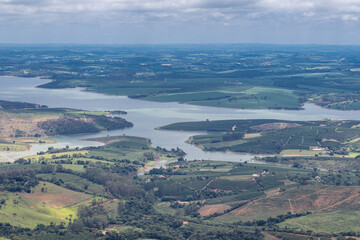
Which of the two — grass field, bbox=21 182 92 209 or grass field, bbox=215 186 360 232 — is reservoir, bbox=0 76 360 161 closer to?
grass field, bbox=21 182 92 209

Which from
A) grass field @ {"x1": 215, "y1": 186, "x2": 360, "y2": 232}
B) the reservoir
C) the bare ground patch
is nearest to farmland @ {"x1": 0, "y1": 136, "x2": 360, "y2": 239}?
the bare ground patch

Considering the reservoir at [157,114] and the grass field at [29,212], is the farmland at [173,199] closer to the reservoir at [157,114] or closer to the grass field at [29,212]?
the grass field at [29,212]

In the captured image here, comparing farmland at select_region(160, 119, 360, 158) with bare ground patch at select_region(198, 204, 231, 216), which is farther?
farmland at select_region(160, 119, 360, 158)

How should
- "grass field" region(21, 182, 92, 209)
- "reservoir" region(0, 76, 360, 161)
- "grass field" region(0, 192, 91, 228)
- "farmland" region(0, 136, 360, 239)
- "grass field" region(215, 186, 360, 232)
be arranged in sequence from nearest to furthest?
"farmland" region(0, 136, 360, 239), "grass field" region(0, 192, 91, 228), "grass field" region(215, 186, 360, 232), "grass field" region(21, 182, 92, 209), "reservoir" region(0, 76, 360, 161)

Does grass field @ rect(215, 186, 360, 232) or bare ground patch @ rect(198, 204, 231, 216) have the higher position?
grass field @ rect(215, 186, 360, 232)

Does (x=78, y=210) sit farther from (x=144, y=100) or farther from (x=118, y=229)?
(x=144, y=100)

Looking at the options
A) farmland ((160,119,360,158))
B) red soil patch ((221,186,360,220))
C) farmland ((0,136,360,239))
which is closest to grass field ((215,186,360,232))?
red soil patch ((221,186,360,220))

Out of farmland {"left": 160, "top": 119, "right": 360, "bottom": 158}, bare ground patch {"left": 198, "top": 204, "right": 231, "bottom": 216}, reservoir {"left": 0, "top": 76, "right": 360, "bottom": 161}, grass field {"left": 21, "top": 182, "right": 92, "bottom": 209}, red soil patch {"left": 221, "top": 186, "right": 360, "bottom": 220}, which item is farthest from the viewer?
reservoir {"left": 0, "top": 76, "right": 360, "bottom": 161}

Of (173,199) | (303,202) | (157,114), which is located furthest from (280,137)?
(173,199)

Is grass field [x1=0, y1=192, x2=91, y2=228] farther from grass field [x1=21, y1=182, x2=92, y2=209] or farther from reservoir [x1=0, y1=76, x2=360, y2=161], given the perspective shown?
reservoir [x1=0, y1=76, x2=360, y2=161]
